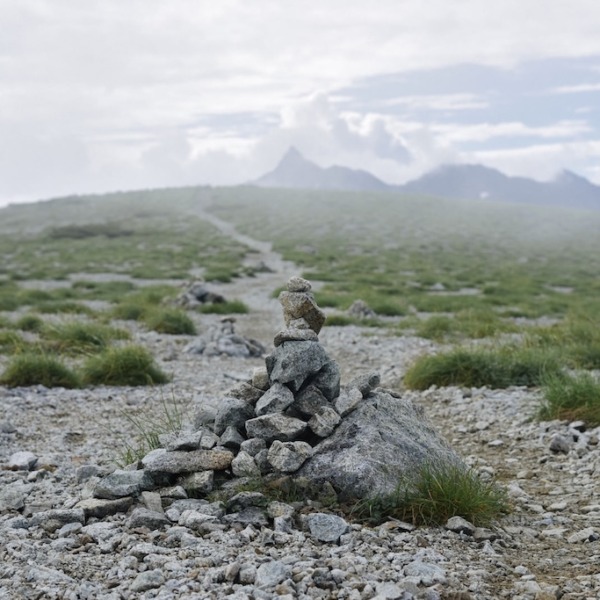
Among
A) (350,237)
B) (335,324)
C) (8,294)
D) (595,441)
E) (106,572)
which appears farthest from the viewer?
(350,237)

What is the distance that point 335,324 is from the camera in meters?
21.4

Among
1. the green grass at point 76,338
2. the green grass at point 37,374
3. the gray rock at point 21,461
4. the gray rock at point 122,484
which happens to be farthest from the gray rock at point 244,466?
the green grass at point 76,338

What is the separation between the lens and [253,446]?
268 inches

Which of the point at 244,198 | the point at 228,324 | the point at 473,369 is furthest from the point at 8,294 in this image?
the point at 244,198

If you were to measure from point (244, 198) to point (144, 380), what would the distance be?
130m

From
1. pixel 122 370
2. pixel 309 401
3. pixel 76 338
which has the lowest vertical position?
pixel 122 370

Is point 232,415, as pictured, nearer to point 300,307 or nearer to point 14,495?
point 300,307

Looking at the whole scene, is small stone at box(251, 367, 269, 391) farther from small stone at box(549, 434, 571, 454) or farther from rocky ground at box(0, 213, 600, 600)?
small stone at box(549, 434, 571, 454)

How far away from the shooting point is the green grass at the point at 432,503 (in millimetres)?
6266

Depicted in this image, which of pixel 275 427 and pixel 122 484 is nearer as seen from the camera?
pixel 122 484

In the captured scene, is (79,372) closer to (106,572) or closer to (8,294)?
(106,572)

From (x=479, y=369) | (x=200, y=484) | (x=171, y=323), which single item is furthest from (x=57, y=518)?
(x=171, y=323)

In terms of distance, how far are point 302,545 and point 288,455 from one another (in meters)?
1.05

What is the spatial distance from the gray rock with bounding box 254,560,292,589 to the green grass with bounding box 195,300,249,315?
1881 cm
